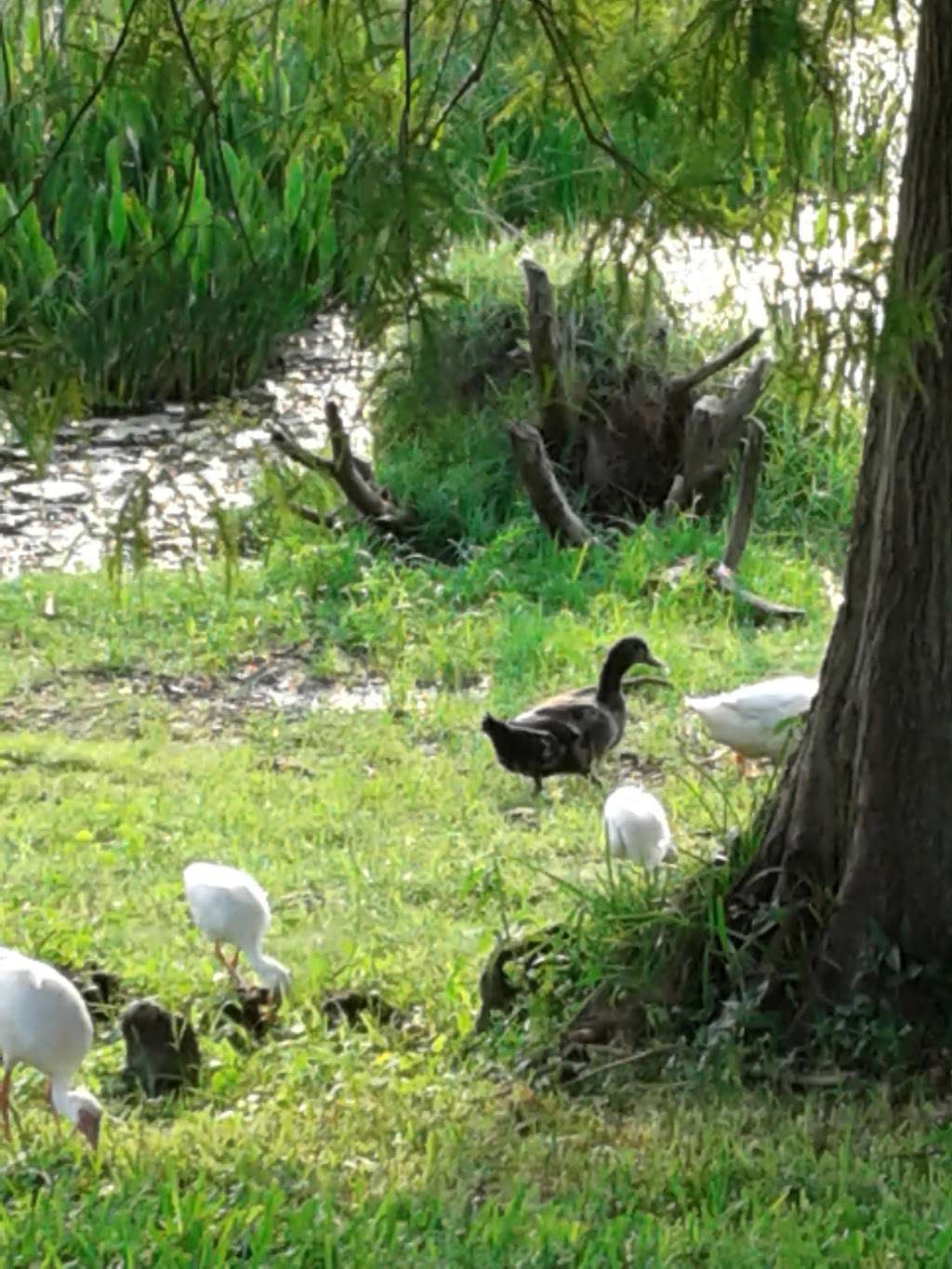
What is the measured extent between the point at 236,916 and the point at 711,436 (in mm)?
6015

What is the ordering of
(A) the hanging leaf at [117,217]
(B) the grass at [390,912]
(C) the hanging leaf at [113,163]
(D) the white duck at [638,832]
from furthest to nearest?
(A) the hanging leaf at [117,217]
(C) the hanging leaf at [113,163]
(D) the white duck at [638,832]
(B) the grass at [390,912]

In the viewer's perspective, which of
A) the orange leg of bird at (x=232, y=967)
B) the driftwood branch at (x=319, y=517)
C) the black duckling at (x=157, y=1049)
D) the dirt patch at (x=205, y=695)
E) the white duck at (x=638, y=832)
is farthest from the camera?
the driftwood branch at (x=319, y=517)

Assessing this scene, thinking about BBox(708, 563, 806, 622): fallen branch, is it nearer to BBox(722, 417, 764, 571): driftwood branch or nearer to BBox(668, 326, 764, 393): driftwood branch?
BBox(722, 417, 764, 571): driftwood branch

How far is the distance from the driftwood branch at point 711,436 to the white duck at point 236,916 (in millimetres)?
5696

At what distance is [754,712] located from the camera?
8.26 m

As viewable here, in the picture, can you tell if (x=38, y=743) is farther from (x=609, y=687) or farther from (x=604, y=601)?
(x=604, y=601)

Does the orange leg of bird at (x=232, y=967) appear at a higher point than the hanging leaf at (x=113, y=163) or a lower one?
lower

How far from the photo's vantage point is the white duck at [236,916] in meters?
6.27

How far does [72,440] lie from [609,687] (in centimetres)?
591

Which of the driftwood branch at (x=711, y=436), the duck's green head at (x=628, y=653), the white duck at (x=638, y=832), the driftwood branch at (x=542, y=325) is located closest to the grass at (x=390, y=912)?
the white duck at (x=638, y=832)

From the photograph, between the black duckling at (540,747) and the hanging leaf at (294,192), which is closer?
the black duckling at (540,747)

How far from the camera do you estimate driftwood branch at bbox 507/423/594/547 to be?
35.9 feet

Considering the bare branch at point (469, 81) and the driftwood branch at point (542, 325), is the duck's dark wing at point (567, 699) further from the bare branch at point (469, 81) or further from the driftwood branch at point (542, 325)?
the bare branch at point (469, 81)

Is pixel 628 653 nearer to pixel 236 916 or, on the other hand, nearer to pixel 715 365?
pixel 715 365
